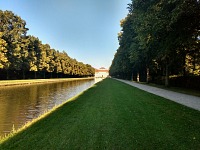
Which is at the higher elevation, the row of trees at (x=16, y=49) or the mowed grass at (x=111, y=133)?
the row of trees at (x=16, y=49)

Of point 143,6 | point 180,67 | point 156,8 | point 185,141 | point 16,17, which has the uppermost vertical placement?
point 16,17

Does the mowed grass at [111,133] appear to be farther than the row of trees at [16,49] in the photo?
No

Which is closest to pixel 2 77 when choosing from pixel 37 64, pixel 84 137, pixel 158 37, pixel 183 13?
pixel 37 64

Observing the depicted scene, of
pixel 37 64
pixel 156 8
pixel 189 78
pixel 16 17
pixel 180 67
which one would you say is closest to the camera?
pixel 156 8

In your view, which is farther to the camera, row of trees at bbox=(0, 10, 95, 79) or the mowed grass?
row of trees at bbox=(0, 10, 95, 79)

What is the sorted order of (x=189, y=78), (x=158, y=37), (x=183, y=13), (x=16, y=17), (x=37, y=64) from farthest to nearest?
1. (x=37, y=64)
2. (x=16, y=17)
3. (x=189, y=78)
4. (x=158, y=37)
5. (x=183, y=13)

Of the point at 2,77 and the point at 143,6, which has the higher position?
the point at 143,6

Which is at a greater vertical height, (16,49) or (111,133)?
(16,49)

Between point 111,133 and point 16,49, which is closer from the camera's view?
point 111,133

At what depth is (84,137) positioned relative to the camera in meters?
7.49

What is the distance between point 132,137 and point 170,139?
1063mm

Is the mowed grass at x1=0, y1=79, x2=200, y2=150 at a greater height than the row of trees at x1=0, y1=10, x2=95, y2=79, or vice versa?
the row of trees at x1=0, y1=10, x2=95, y2=79

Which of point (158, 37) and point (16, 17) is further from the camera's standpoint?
point (16, 17)

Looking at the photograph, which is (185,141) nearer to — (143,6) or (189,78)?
(143,6)
